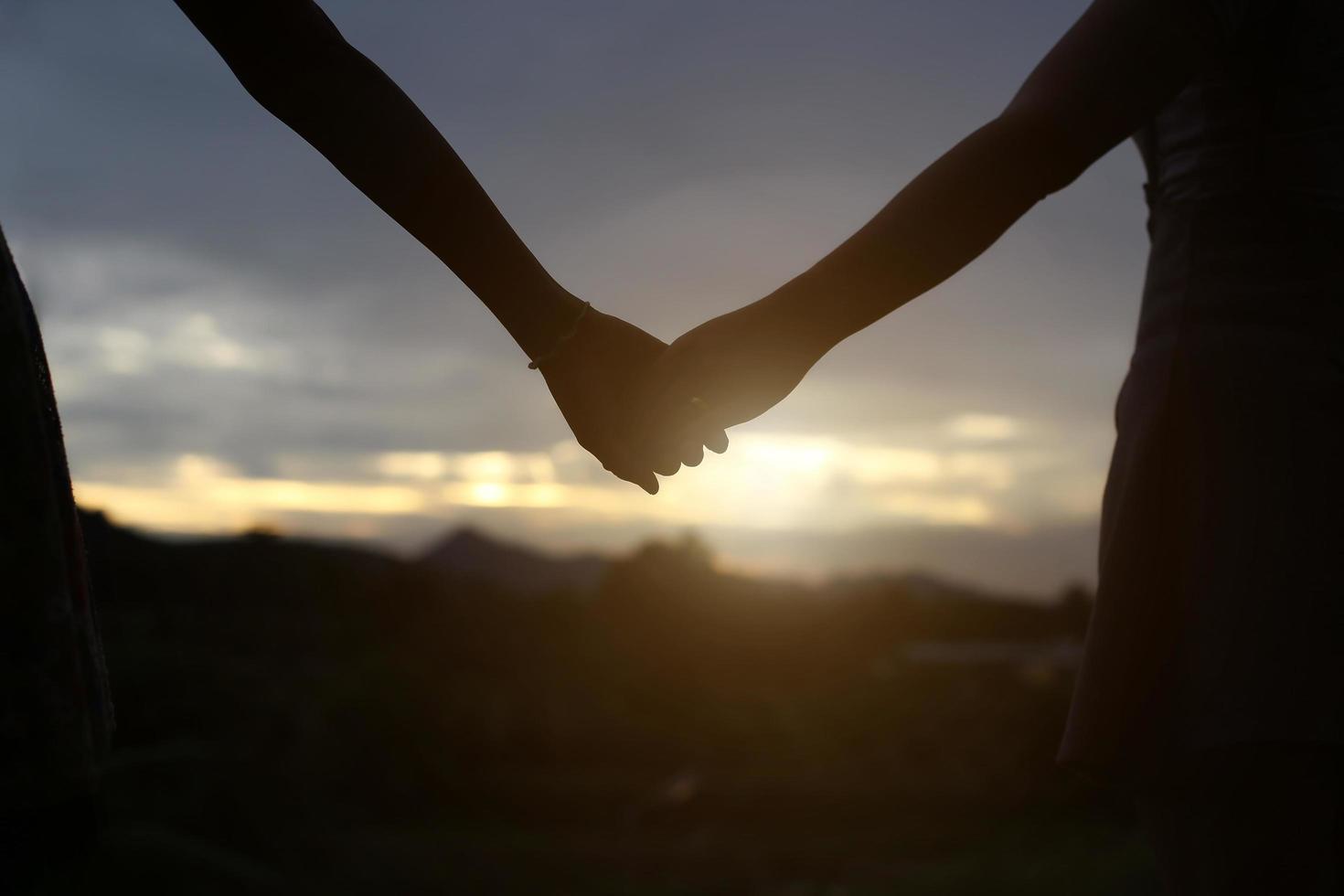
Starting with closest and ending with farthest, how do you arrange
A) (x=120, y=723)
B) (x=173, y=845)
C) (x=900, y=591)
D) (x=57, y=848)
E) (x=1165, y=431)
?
1. (x=57, y=848)
2. (x=1165, y=431)
3. (x=173, y=845)
4. (x=120, y=723)
5. (x=900, y=591)

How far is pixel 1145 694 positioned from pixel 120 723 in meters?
6.28

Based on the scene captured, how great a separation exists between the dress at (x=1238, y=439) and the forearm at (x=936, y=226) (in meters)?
0.23

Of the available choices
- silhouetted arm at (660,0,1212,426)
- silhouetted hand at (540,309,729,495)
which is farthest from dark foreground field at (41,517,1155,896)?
silhouetted arm at (660,0,1212,426)

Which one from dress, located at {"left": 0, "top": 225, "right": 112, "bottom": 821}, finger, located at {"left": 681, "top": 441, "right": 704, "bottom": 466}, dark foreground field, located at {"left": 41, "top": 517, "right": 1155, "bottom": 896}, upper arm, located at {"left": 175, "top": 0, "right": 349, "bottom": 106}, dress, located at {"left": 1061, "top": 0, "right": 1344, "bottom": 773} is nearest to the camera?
dress, located at {"left": 0, "top": 225, "right": 112, "bottom": 821}

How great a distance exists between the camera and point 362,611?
29.0 ft

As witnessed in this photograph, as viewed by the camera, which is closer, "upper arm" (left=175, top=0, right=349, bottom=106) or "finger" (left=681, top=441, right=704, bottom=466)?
"upper arm" (left=175, top=0, right=349, bottom=106)

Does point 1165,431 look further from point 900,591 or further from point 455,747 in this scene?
point 900,591

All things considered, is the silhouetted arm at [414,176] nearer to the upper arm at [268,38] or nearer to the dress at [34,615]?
the upper arm at [268,38]

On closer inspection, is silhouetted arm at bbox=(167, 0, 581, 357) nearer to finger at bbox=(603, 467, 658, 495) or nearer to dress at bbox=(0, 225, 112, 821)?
finger at bbox=(603, 467, 658, 495)

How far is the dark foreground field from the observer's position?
5609 millimetres

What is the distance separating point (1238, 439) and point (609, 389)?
964 mm

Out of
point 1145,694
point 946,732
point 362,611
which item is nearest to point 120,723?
point 362,611

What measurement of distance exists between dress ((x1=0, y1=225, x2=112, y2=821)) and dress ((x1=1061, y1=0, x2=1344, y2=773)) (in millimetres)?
1220

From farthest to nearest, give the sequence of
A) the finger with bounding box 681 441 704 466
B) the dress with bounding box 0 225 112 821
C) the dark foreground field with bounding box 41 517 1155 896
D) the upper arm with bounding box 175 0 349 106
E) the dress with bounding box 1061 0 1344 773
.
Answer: the dark foreground field with bounding box 41 517 1155 896 < the finger with bounding box 681 441 704 466 < the upper arm with bounding box 175 0 349 106 < the dress with bounding box 1061 0 1344 773 < the dress with bounding box 0 225 112 821
